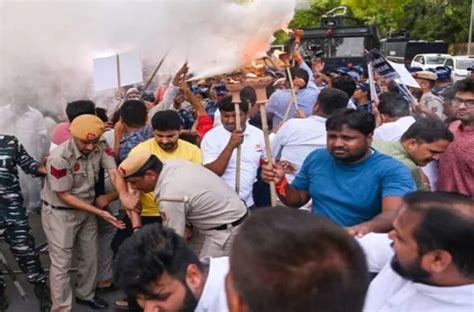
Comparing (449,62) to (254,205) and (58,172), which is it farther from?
(58,172)

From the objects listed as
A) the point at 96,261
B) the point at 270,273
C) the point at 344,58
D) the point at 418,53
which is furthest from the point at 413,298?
the point at 418,53

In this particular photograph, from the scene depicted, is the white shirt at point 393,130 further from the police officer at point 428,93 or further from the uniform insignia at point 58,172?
the police officer at point 428,93

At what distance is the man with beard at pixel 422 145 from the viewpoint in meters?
3.69

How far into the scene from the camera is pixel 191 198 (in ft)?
11.5

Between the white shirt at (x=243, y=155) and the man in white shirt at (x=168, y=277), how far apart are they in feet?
7.50

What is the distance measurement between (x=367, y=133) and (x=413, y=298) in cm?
144

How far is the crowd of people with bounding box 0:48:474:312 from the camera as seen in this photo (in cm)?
142

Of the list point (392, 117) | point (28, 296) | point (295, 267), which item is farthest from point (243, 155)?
point (295, 267)

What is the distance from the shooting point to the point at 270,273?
1320 mm

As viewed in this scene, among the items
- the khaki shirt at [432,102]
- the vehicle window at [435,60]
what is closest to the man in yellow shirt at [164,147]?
the khaki shirt at [432,102]

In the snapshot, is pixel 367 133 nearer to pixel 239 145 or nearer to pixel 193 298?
pixel 239 145

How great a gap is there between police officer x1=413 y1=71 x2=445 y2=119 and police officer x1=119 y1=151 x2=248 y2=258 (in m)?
4.30

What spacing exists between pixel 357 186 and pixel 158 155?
1696mm

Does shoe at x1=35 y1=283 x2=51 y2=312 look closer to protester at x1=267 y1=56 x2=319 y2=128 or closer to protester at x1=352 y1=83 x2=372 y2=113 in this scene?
protester at x1=267 y1=56 x2=319 y2=128
